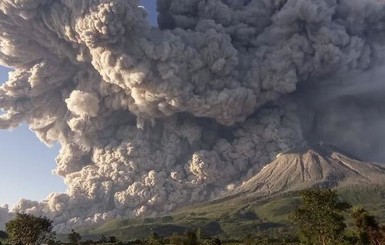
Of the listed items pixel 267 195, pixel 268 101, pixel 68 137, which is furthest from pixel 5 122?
pixel 267 195

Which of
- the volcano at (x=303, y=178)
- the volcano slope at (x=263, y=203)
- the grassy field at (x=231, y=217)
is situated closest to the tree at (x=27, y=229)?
the grassy field at (x=231, y=217)

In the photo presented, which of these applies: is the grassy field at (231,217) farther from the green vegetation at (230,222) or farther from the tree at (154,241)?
the tree at (154,241)

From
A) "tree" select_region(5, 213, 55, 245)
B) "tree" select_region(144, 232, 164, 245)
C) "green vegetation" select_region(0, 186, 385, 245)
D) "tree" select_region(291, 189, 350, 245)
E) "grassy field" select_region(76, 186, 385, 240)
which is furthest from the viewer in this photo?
Answer: "grassy field" select_region(76, 186, 385, 240)

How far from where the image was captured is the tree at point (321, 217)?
172 feet

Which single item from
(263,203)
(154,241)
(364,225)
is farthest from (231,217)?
(364,225)

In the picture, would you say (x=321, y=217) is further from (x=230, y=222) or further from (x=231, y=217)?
(x=231, y=217)

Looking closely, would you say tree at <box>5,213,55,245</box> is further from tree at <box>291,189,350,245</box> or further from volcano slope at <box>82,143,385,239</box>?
volcano slope at <box>82,143,385,239</box>

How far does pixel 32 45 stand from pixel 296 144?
329 feet

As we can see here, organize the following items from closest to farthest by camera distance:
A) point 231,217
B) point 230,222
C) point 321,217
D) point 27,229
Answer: point 321,217 → point 27,229 → point 230,222 → point 231,217

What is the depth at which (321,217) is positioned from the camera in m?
52.8

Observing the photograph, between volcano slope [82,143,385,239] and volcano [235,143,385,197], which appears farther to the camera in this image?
volcano [235,143,385,197]

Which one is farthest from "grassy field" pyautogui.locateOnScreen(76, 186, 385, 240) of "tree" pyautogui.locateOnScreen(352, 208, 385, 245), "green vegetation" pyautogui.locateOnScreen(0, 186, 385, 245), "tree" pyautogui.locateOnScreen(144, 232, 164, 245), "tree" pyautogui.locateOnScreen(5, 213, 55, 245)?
"tree" pyautogui.locateOnScreen(352, 208, 385, 245)

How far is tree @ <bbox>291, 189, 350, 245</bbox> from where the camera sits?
172ft

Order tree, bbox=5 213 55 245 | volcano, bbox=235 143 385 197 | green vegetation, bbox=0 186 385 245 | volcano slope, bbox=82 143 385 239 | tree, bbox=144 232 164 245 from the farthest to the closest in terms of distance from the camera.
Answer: volcano, bbox=235 143 385 197 < volcano slope, bbox=82 143 385 239 < green vegetation, bbox=0 186 385 245 < tree, bbox=144 232 164 245 < tree, bbox=5 213 55 245
